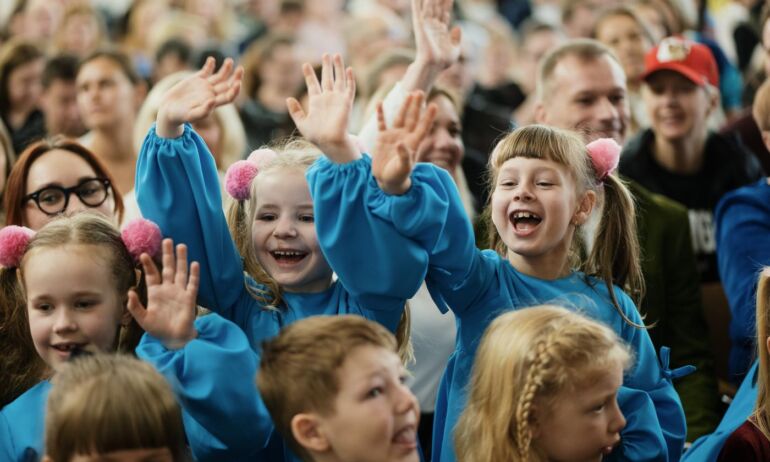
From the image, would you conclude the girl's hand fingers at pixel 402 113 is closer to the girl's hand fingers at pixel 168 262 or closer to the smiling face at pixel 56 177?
the girl's hand fingers at pixel 168 262

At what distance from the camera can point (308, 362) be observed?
2.56 meters

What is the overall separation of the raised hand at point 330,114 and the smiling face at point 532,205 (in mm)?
514

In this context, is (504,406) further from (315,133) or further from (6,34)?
(6,34)

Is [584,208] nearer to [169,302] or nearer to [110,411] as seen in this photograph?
[169,302]

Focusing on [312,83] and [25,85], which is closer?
[312,83]

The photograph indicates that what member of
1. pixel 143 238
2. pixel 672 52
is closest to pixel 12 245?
pixel 143 238

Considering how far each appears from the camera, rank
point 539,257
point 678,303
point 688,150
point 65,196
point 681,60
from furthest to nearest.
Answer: point 681,60 → point 688,150 → point 678,303 → point 65,196 → point 539,257

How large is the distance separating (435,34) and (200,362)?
3.83 ft

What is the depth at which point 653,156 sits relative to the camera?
16.4 ft

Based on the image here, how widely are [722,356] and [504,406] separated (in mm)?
2077

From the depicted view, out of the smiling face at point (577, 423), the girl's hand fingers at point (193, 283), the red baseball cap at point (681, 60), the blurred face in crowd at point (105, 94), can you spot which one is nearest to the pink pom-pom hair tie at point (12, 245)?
the girl's hand fingers at point (193, 283)

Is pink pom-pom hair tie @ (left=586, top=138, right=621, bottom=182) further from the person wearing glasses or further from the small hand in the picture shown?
the person wearing glasses

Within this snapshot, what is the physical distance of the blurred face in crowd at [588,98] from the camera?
4488 millimetres

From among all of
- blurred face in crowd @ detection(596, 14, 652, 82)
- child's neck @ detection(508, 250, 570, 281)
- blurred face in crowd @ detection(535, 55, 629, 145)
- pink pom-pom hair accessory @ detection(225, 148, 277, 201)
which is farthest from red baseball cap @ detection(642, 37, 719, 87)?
pink pom-pom hair accessory @ detection(225, 148, 277, 201)
